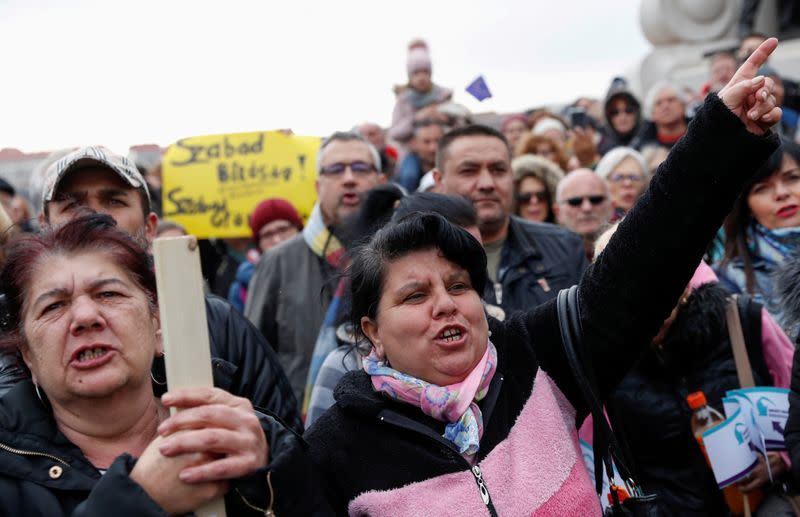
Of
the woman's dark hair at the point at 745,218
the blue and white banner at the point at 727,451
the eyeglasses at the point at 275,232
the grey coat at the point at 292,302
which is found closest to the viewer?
the blue and white banner at the point at 727,451

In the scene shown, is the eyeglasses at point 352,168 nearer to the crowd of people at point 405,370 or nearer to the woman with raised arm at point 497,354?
the crowd of people at point 405,370

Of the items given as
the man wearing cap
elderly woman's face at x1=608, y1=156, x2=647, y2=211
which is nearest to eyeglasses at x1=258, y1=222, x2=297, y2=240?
elderly woman's face at x1=608, y1=156, x2=647, y2=211

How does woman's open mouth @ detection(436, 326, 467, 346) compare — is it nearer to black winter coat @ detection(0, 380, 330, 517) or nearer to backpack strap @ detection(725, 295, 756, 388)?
black winter coat @ detection(0, 380, 330, 517)

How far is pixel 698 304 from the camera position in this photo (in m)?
3.32

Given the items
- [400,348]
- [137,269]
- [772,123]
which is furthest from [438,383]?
[772,123]

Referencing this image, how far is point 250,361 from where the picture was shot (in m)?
2.79

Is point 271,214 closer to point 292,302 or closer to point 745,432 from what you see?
point 292,302

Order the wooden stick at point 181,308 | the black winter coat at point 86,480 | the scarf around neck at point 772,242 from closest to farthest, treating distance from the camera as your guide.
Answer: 1. the wooden stick at point 181,308
2. the black winter coat at point 86,480
3. the scarf around neck at point 772,242

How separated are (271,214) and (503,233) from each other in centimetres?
267

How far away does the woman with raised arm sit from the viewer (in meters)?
2.13

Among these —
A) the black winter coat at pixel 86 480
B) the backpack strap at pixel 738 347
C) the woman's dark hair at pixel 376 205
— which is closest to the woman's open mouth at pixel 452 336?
the black winter coat at pixel 86 480

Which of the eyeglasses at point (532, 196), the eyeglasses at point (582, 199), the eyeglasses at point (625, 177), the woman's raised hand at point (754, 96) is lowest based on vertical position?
the eyeglasses at point (532, 196)

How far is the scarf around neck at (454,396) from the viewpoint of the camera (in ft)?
7.29

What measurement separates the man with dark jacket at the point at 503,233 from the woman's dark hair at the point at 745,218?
2.29 ft
